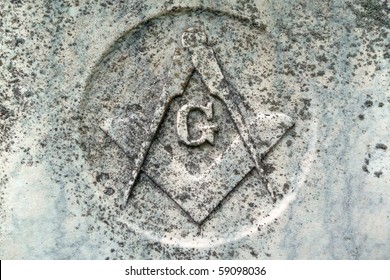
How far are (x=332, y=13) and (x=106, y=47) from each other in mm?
503

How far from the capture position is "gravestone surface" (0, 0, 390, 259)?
1.55 meters

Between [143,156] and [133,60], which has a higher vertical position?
[133,60]

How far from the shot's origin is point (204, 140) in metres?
1.57

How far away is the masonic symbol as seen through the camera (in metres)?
1.57

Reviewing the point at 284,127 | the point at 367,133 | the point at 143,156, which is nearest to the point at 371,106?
the point at 367,133

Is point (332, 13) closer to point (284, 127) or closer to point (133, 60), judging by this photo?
point (284, 127)

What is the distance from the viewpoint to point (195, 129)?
1585 mm

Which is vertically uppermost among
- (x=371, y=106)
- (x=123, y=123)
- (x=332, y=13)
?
(x=332, y=13)

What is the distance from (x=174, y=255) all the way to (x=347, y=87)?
54cm

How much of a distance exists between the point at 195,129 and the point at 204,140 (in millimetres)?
34

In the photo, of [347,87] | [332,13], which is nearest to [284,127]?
[347,87]

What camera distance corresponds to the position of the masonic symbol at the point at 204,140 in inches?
61.8

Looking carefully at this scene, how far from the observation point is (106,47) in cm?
158

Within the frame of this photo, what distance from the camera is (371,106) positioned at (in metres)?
1.54
